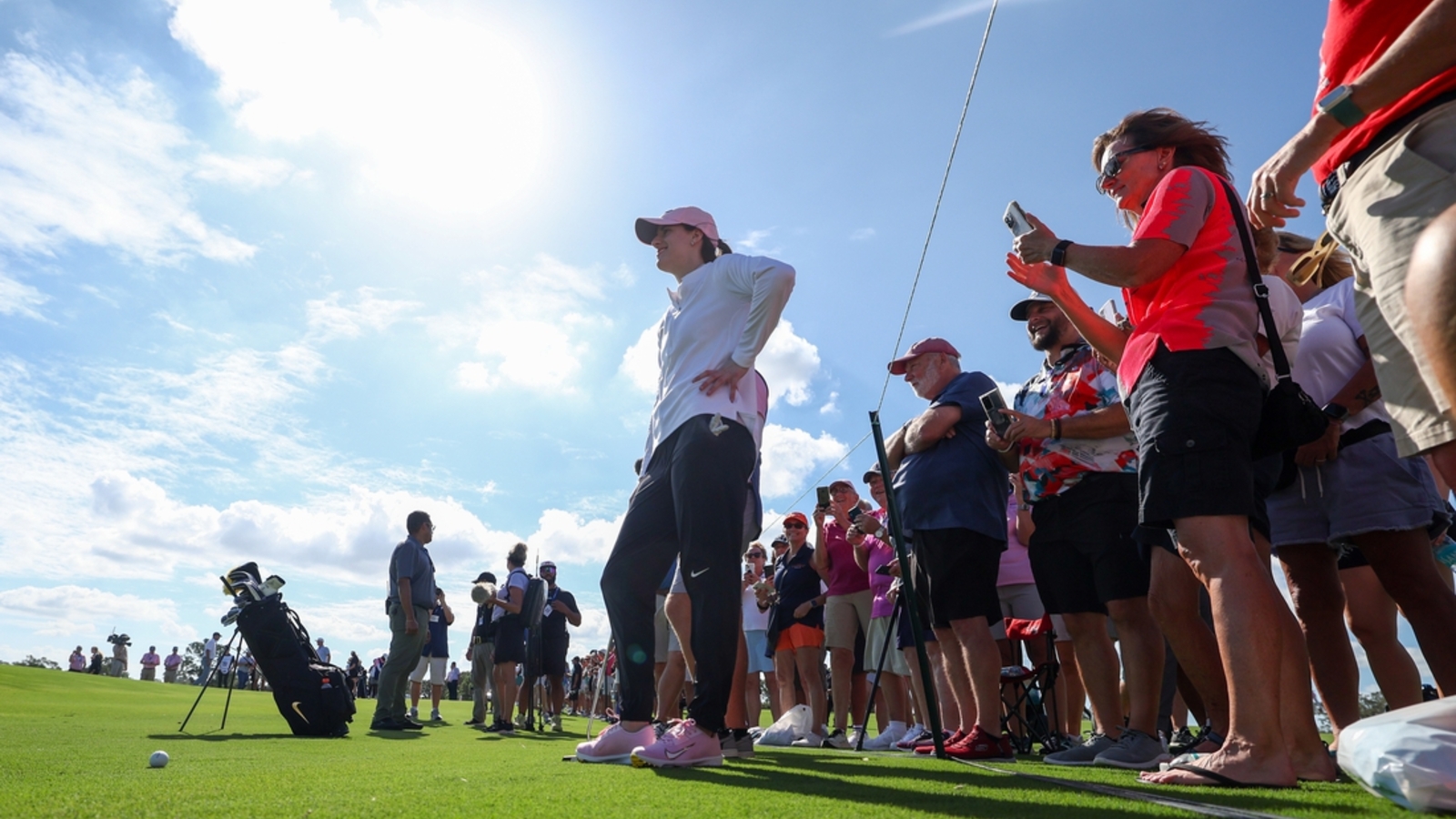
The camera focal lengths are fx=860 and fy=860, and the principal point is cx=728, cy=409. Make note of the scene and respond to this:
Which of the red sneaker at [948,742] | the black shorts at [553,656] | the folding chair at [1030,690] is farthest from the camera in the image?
the black shorts at [553,656]

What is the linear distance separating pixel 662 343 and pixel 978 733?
2284mm

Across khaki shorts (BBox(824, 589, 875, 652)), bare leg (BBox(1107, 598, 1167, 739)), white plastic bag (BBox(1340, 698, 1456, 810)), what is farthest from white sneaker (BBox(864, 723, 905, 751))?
white plastic bag (BBox(1340, 698, 1456, 810))

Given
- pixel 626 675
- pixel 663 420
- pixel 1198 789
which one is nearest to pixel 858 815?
pixel 1198 789

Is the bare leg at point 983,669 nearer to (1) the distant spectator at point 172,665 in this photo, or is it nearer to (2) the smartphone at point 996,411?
(2) the smartphone at point 996,411

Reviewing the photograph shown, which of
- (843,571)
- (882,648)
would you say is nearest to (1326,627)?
(882,648)

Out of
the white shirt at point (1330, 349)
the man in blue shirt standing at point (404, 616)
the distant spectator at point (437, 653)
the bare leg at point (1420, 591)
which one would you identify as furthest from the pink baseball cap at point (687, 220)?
the distant spectator at point (437, 653)

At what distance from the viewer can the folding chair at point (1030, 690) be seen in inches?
244

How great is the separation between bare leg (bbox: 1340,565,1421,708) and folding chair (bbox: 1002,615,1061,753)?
2932mm

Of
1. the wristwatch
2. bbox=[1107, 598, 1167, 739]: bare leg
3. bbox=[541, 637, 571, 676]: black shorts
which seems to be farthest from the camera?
bbox=[541, 637, 571, 676]: black shorts

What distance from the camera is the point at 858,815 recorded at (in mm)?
1819

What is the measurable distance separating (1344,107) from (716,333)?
2.41 metres

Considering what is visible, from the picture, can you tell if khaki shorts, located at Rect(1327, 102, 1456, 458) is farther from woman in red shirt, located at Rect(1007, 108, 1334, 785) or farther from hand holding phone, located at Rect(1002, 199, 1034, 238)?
hand holding phone, located at Rect(1002, 199, 1034, 238)

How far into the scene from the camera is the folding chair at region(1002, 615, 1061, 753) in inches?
244

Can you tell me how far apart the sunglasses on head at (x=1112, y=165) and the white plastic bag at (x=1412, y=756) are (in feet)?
6.48
